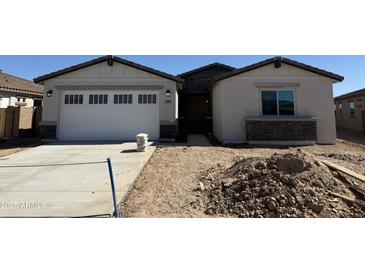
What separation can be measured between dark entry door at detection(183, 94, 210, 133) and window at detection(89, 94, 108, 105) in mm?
6601

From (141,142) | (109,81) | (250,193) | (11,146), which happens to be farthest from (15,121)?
(250,193)

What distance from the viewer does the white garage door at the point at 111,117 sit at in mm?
11195

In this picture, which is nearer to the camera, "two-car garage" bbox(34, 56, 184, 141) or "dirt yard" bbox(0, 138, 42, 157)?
"dirt yard" bbox(0, 138, 42, 157)

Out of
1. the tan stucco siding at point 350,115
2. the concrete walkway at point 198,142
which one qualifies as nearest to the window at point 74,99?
the concrete walkway at point 198,142

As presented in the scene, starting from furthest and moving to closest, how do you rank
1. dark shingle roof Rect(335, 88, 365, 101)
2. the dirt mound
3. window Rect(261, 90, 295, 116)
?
dark shingle roof Rect(335, 88, 365, 101)
window Rect(261, 90, 295, 116)
the dirt mound

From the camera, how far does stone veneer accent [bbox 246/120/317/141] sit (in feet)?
33.1

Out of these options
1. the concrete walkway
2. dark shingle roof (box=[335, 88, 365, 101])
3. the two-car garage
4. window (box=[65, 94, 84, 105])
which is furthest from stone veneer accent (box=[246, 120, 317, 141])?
dark shingle roof (box=[335, 88, 365, 101])

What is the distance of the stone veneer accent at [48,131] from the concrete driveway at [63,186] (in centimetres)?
365

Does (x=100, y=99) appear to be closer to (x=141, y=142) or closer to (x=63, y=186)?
(x=141, y=142)

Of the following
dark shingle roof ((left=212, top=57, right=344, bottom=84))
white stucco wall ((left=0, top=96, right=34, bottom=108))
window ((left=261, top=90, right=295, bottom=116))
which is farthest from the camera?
white stucco wall ((left=0, top=96, right=34, bottom=108))

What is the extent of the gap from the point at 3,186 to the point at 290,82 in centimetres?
1168

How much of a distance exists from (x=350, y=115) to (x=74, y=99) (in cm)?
2167

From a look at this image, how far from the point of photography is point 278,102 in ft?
34.8

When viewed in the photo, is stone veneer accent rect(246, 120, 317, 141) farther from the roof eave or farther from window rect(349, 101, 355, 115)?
window rect(349, 101, 355, 115)
